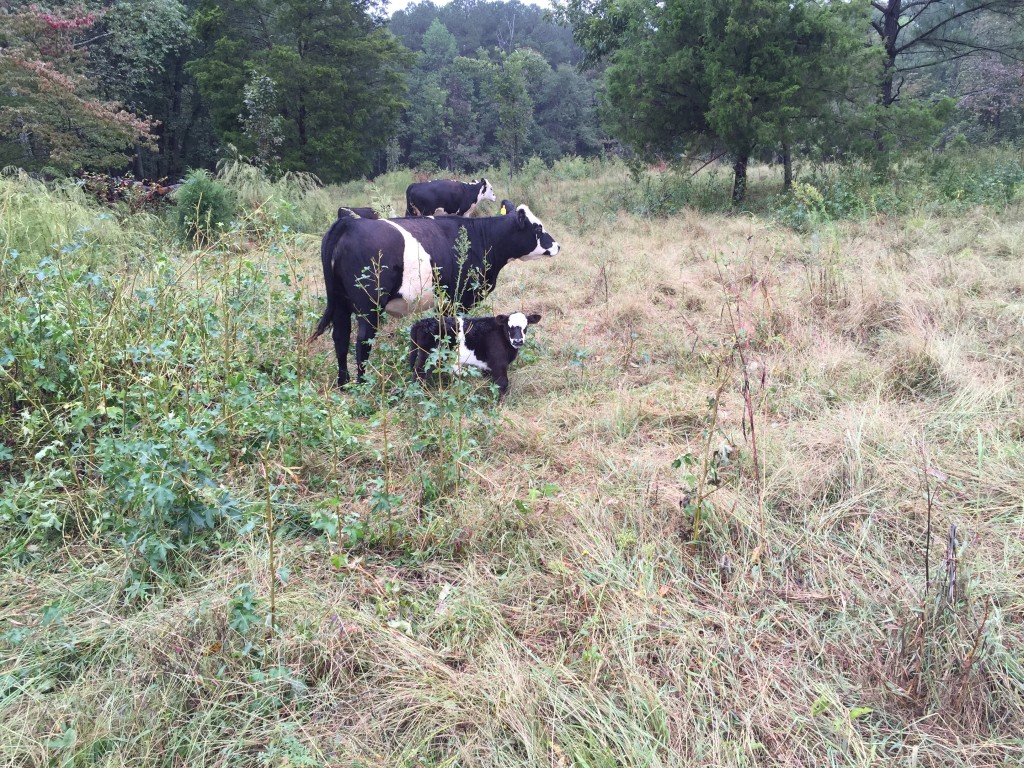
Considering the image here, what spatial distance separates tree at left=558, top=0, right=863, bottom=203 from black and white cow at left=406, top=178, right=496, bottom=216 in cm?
316

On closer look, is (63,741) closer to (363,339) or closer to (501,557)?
(501,557)

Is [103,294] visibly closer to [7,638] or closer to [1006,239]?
[7,638]

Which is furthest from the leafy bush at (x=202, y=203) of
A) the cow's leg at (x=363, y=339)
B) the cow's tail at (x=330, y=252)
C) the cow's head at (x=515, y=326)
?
the cow's head at (x=515, y=326)

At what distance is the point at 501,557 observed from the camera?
8.31 ft

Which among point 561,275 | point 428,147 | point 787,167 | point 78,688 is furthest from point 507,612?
point 428,147

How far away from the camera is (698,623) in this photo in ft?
6.93

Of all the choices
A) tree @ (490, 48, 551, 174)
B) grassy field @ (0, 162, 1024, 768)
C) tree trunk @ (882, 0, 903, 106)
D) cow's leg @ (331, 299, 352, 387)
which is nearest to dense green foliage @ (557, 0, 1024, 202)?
tree trunk @ (882, 0, 903, 106)

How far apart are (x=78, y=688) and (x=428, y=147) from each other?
39.6 meters

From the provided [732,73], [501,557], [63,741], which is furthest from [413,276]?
[732,73]

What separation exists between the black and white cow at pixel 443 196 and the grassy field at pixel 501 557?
836 cm

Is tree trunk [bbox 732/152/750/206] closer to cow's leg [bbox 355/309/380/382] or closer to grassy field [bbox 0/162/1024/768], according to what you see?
grassy field [bbox 0/162/1024/768]

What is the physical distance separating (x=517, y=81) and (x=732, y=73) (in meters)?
17.9

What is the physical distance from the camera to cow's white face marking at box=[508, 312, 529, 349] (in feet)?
14.2

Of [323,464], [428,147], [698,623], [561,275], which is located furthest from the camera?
[428,147]
